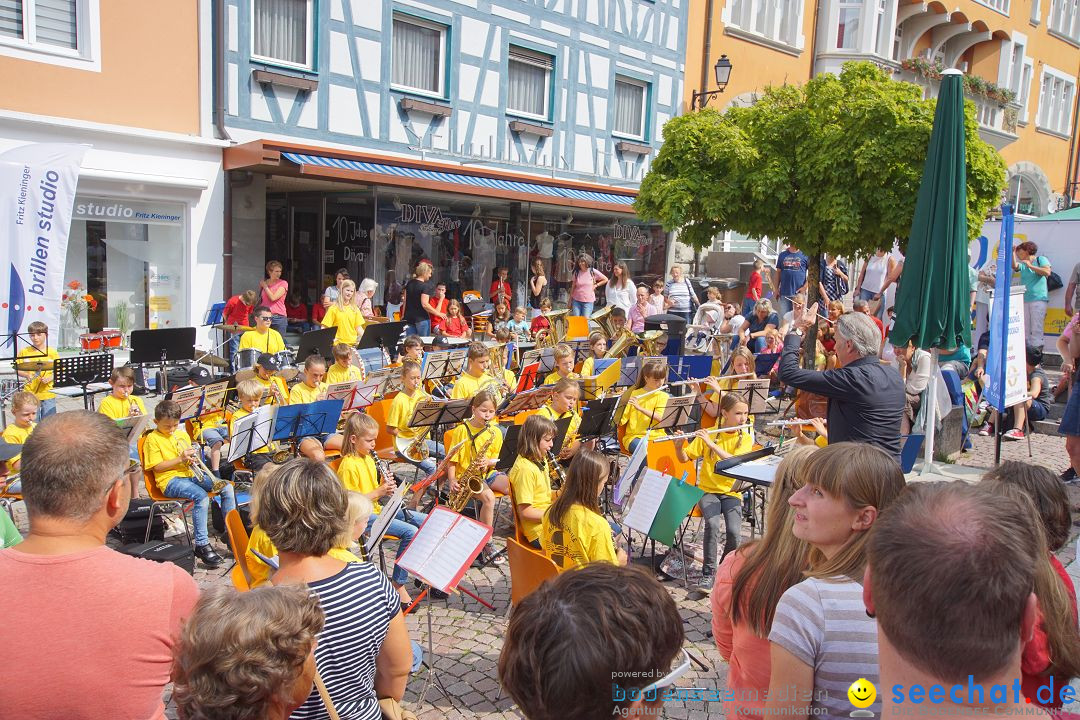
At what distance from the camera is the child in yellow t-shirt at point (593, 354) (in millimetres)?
9734

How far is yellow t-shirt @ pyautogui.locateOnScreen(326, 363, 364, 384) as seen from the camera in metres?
9.01

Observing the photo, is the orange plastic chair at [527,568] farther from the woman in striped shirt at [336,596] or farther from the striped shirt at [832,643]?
the striped shirt at [832,643]

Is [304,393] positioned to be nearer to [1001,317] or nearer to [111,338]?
[111,338]

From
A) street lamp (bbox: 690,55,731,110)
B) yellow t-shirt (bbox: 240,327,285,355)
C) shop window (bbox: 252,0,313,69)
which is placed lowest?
yellow t-shirt (bbox: 240,327,285,355)

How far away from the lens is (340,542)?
2908 millimetres

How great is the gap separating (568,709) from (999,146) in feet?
104

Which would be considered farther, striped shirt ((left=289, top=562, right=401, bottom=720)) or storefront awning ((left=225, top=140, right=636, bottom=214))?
storefront awning ((left=225, top=140, right=636, bottom=214))

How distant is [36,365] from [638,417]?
6629 millimetres

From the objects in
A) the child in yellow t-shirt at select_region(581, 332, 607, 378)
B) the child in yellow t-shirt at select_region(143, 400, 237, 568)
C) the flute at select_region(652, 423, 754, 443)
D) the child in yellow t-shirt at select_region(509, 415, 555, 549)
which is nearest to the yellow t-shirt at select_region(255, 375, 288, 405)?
the child in yellow t-shirt at select_region(143, 400, 237, 568)

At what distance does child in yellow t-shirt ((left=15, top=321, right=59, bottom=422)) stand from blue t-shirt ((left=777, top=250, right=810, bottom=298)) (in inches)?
465

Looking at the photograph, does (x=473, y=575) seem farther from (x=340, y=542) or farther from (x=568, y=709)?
(x=568, y=709)

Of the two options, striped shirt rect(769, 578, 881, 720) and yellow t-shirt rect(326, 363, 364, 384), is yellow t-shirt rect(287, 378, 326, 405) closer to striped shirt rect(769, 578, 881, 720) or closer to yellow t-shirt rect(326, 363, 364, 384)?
yellow t-shirt rect(326, 363, 364, 384)

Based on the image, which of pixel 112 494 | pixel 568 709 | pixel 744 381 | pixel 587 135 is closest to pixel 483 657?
pixel 112 494

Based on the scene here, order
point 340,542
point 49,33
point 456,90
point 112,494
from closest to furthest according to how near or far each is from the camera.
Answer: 1. point 112,494
2. point 340,542
3. point 49,33
4. point 456,90
